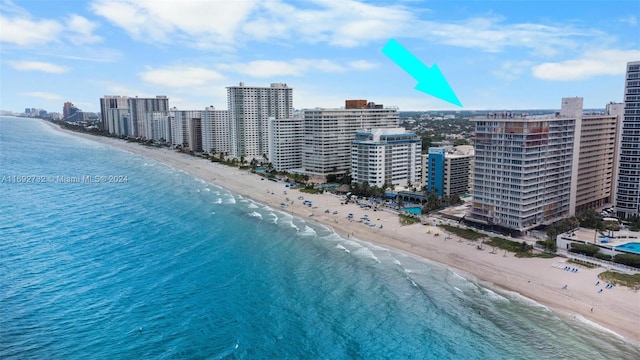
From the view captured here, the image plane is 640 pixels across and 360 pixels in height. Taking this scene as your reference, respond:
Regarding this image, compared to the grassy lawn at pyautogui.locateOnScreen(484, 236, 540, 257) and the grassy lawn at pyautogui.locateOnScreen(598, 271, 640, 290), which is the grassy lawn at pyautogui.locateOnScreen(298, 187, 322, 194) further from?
the grassy lawn at pyautogui.locateOnScreen(598, 271, 640, 290)

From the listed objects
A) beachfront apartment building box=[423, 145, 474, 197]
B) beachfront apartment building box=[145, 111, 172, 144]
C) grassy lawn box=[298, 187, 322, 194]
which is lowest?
grassy lawn box=[298, 187, 322, 194]

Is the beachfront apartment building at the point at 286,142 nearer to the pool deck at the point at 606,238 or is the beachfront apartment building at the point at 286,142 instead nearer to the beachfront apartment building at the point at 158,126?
the pool deck at the point at 606,238

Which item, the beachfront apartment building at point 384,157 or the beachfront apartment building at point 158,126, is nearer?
the beachfront apartment building at point 384,157

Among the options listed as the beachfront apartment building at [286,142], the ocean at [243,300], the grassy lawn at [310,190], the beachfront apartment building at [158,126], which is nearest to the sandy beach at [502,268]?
the ocean at [243,300]

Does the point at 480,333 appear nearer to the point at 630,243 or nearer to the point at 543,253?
the point at 543,253

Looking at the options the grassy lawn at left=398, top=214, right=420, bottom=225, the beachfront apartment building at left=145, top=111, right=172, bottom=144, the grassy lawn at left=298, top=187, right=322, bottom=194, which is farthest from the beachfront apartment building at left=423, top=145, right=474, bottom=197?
the beachfront apartment building at left=145, top=111, right=172, bottom=144

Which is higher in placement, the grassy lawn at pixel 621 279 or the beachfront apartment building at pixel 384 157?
the beachfront apartment building at pixel 384 157

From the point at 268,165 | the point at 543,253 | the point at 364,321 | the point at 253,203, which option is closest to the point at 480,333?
the point at 364,321
